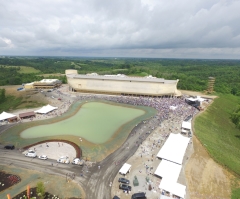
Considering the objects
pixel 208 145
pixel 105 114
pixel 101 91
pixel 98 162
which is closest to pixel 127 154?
pixel 98 162

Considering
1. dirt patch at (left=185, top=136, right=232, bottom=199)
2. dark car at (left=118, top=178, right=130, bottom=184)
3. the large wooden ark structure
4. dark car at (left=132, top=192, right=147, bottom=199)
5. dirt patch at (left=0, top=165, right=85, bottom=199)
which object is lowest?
dirt patch at (left=185, top=136, right=232, bottom=199)

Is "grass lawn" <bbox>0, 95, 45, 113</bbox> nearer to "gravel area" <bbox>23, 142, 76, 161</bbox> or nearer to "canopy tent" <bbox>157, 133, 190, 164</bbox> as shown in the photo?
"gravel area" <bbox>23, 142, 76, 161</bbox>

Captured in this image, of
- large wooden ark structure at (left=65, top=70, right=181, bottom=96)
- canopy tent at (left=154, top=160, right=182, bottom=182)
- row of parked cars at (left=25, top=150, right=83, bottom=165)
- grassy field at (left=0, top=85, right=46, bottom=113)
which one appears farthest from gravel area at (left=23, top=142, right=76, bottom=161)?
large wooden ark structure at (left=65, top=70, right=181, bottom=96)

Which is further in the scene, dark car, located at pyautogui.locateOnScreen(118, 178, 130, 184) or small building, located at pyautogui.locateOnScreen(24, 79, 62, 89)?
small building, located at pyautogui.locateOnScreen(24, 79, 62, 89)

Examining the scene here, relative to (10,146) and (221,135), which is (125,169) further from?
(221,135)

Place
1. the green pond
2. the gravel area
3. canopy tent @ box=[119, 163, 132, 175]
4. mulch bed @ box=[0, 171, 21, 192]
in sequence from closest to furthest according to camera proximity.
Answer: mulch bed @ box=[0, 171, 21, 192] → canopy tent @ box=[119, 163, 132, 175] → the gravel area → the green pond

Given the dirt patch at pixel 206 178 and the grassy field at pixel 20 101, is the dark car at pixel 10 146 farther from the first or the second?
the dirt patch at pixel 206 178

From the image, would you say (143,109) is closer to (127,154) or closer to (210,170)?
(127,154)
